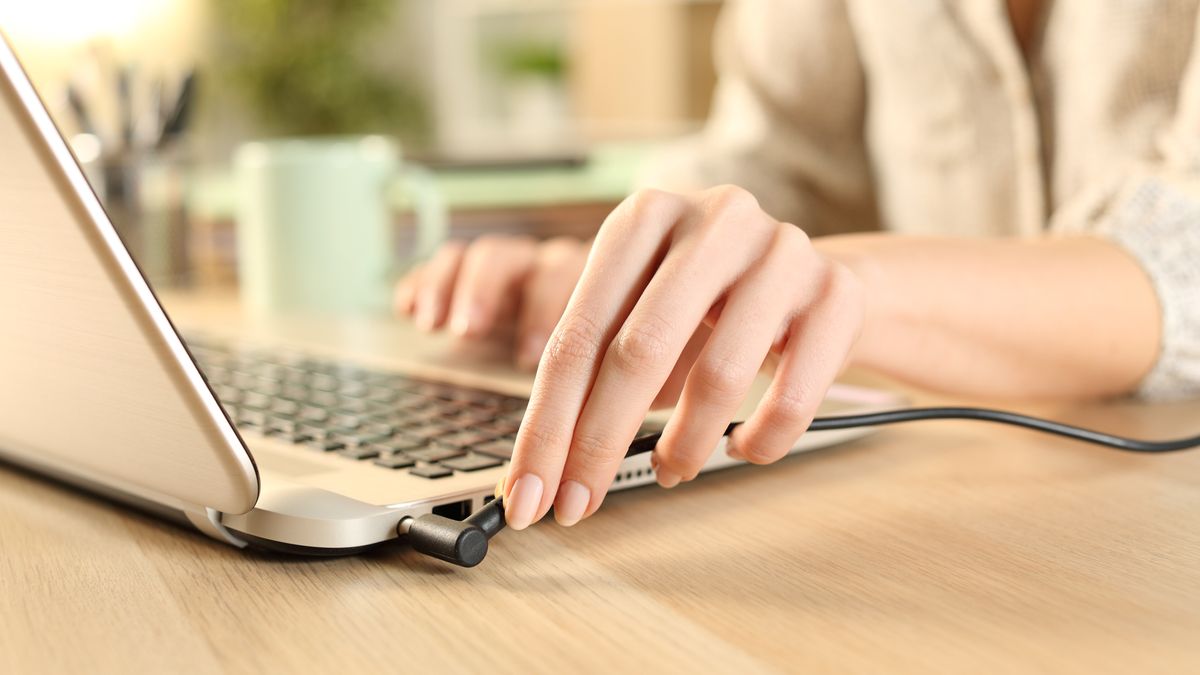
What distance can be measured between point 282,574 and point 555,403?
10cm

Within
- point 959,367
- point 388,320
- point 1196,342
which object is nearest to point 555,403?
point 959,367

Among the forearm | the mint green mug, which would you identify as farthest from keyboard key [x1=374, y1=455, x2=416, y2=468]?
the mint green mug

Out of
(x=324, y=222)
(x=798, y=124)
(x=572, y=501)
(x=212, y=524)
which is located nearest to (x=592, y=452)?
(x=572, y=501)

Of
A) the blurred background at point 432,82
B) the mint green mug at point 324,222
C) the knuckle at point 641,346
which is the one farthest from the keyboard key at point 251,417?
the blurred background at point 432,82

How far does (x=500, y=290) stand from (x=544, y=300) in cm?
4

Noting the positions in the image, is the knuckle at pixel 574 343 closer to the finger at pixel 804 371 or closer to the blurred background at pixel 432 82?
the finger at pixel 804 371

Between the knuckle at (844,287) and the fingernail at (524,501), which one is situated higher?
the knuckle at (844,287)

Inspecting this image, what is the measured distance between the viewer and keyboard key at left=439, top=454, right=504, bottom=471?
41 cm

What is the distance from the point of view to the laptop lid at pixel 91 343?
304mm

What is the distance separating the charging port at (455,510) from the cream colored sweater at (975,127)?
40cm

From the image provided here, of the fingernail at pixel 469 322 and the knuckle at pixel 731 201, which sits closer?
the knuckle at pixel 731 201

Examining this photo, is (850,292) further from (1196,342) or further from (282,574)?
(1196,342)

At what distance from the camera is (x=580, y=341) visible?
376 millimetres

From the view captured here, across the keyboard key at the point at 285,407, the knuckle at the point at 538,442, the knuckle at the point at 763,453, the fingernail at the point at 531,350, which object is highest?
the knuckle at the point at 538,442
